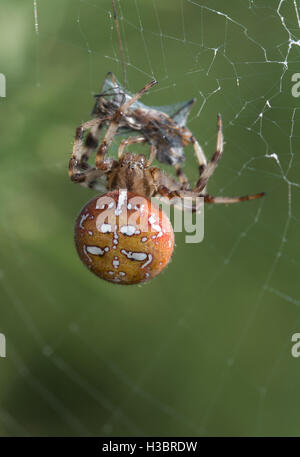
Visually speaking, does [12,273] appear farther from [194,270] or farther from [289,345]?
[289,345]

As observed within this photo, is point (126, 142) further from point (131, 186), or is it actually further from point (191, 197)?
point (191, 197)

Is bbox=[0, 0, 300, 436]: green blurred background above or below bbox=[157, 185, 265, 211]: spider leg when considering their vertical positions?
below

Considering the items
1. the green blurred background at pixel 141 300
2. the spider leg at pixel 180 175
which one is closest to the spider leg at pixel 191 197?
the spider leg at pixel 180 175

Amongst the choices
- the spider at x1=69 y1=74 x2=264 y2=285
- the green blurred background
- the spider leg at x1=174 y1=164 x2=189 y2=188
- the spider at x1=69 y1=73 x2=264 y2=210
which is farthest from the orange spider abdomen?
the green blurred background

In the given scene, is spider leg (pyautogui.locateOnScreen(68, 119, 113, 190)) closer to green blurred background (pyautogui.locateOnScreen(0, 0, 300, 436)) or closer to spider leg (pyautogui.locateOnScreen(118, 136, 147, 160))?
spider leg (pyautogui.locateOnScreen(118, 136, 147, 160))

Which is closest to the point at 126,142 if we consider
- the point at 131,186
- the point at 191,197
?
the point at 131,186

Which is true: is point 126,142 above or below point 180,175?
above
